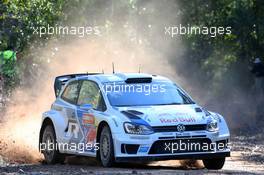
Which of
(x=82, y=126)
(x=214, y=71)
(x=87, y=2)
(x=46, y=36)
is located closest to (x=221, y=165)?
(x=82, y=126)

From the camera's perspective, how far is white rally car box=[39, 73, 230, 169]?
12.3 metres

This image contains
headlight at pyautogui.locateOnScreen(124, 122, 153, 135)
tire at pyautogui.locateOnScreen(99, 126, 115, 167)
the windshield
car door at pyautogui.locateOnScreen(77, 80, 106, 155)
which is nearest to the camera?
headlight at pyautogui.locateOnScreen(124, 122, 153, 135)

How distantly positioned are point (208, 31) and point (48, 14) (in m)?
8.30

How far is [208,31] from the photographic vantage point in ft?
108

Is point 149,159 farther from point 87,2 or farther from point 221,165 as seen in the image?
point 87,2

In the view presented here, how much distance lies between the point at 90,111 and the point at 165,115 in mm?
1451

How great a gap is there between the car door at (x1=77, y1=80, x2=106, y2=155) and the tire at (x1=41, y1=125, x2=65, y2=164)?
3.14 ft

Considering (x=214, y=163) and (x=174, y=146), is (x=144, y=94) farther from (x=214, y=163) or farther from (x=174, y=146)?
(x=214, y=163)

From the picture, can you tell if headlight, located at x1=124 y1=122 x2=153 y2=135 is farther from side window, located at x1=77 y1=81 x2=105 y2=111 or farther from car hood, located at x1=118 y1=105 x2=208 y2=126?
side window, located at x1=77 y1=81 x2=105 y2=111

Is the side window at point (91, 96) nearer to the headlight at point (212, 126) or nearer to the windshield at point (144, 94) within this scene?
the windshield at point (144, 94)

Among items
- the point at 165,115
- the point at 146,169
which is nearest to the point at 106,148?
the point at 146,169

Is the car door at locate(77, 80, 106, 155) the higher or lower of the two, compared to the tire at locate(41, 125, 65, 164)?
higher

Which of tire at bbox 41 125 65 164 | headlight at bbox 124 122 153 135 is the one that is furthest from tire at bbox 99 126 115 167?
tire at bbox 41 125 65 164

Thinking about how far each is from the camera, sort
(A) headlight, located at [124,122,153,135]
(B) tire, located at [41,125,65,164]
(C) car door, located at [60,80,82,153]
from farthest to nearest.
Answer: (B) tire, located at [41,125,65,164]
(C) car door, located at [60,80,82,153]
(A) headlight, located at [124,122,153,135]
